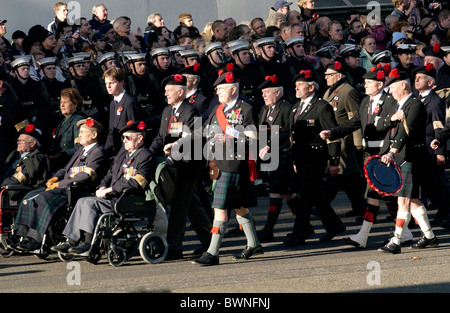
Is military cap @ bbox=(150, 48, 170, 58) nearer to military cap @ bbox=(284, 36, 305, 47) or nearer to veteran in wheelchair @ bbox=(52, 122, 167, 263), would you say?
military cap @ bbox=(284, 36, 305, 47)

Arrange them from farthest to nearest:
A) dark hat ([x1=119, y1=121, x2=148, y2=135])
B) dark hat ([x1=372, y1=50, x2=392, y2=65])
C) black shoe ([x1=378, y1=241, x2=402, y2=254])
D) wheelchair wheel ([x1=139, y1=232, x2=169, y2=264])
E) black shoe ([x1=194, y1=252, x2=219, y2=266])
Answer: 1. dark hat ([x1=372, y1=50, x2=392, y2=65])
2. dark hat ([x1=119, y1=121, x2=148, y2=135])
3. black shoe ([x1=378, y1=241, x2=402, y2=254])
4. wheelchair wheel ([x1=139, y1=232, x2=169, y2=264])
5. black shoe ([x1=194, y1=252, x2=219, y2=266])

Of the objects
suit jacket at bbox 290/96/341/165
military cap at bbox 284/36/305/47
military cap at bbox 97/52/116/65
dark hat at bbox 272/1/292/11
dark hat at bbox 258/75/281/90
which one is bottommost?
suit jacket at bbox 290/96/341/165

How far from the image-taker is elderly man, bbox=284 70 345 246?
10609 millimetres

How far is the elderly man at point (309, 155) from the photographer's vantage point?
10.6 meters

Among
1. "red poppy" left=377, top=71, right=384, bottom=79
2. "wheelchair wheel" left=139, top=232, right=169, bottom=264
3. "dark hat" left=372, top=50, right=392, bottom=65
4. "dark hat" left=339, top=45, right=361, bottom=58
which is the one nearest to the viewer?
"wheelchair wheel" left=139, top=232, right=169, bottom=264

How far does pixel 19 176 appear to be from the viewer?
1097 cm

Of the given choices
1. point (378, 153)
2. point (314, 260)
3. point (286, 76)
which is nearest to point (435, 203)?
point (378, 153)

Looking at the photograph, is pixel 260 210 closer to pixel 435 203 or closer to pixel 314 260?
pixel 435 203

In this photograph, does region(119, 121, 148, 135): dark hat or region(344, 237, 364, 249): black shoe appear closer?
region(119, 121, 148, 135): dark hat

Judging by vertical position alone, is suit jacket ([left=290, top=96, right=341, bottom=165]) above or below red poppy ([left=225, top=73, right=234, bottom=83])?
below

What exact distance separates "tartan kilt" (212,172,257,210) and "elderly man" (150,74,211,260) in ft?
Result: 1.82

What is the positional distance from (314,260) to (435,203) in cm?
246

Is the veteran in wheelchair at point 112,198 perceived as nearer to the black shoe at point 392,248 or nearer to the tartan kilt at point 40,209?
the tartan kilt at point 40,209

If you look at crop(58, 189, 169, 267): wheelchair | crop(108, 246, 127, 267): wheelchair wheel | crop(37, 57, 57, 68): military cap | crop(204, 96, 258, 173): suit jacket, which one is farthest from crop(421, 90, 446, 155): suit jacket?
crop(37, 57, 57, 68): military cap
